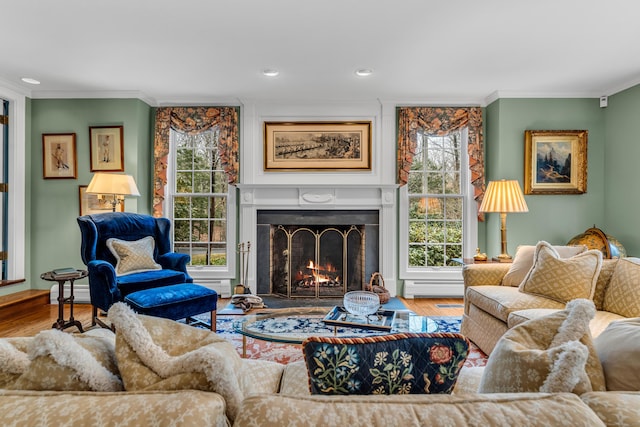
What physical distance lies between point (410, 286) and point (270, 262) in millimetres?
1712

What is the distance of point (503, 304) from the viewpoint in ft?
8.13

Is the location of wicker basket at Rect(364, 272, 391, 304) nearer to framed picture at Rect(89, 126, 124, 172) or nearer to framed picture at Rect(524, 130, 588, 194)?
framed picture at Rect(524, 130, 588, 194)

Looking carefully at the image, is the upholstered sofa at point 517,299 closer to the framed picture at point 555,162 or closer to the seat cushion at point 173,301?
the framed picture at point 555,162

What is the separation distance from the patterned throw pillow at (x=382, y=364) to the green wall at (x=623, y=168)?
13.3 ft

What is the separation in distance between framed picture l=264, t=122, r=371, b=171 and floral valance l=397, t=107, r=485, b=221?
0.43 meters

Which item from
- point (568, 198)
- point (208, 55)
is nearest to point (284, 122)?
point (208, 55)

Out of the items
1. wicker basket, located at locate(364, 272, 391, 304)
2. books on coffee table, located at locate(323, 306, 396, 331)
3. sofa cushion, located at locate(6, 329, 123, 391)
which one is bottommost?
wicker basket, located at locate(364, 272, 391, 304)

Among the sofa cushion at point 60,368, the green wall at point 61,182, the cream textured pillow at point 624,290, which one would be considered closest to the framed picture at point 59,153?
the green wall at point 61,182

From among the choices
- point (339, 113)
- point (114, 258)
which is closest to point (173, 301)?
point (114, 258)

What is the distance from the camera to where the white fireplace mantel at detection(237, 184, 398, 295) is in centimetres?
438

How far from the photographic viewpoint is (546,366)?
0.86m

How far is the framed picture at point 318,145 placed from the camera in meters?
4.42

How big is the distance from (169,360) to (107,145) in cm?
412

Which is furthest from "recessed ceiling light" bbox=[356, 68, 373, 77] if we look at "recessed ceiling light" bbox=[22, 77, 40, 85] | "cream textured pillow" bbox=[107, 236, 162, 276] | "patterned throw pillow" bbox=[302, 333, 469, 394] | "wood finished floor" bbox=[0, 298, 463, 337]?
"recessed ceiling light" bbox=[22, 77, 40, 85]
